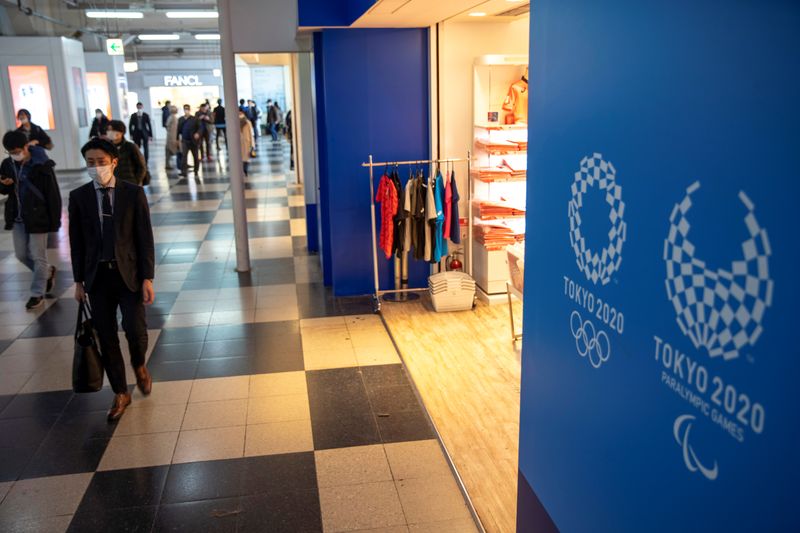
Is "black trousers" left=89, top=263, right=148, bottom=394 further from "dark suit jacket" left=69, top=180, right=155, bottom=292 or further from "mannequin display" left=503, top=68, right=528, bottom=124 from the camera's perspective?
"mannequin display" left=503, top=68, right=528, bottom=124

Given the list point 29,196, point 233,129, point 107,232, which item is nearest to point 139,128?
point 233,129

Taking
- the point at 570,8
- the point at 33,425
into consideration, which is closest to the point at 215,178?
the point at 33,425

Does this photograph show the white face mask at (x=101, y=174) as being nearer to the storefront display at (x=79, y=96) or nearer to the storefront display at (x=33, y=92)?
the storefront display at (x=33, y=92)

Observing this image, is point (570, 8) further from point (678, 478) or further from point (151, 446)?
point (151, 446)

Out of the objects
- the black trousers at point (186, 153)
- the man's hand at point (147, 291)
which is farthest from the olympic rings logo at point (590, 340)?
the black trousers at point (186, 153)

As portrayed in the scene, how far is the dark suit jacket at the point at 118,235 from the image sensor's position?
4379 millimetres

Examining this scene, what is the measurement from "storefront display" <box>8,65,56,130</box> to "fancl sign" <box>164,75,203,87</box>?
1614 centimetres

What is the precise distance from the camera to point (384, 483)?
3879mm

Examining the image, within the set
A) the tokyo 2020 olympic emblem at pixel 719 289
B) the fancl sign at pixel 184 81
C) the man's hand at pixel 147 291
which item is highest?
the fancl sign at pixel 184 81

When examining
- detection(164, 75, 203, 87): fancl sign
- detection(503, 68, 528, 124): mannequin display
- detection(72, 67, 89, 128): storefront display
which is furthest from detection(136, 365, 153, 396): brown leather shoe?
detection(164, 75, 203, 87): fancl sign

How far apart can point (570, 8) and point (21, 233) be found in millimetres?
6365

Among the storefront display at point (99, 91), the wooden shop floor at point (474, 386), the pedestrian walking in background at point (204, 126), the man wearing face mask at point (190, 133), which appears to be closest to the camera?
the wooden shop floor at point (474, 386)

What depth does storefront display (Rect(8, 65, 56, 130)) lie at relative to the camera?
56.3 ft

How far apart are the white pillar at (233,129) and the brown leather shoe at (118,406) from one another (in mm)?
3633
